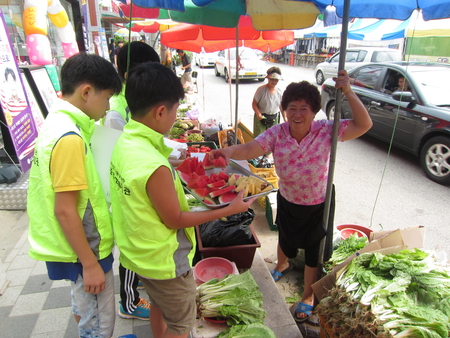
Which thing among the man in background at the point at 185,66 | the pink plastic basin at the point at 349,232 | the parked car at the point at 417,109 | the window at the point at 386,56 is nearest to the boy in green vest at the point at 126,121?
the pink plastic basin at the point at 349,232

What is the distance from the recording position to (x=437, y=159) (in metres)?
5.45

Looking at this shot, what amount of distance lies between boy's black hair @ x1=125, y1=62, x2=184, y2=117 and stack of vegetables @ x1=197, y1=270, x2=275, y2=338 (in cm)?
149

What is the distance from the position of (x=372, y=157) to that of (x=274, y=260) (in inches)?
177

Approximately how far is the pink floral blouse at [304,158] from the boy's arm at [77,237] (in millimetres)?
1549

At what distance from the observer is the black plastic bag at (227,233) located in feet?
9.40

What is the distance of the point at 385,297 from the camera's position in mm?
1919

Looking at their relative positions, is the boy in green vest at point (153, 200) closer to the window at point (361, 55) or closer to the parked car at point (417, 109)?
the parked car at point (417, 109)

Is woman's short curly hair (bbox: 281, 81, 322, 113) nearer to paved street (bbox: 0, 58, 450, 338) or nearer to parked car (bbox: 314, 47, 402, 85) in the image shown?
paved street (bbox: 0, 58, 450, 338)

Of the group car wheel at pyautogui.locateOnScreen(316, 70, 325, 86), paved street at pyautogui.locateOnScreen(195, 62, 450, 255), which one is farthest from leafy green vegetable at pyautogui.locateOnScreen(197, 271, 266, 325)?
car wheel at pyautogui.locateOnScreen(316, 70, 325, 86)

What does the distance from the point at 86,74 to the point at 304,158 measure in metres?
1.62

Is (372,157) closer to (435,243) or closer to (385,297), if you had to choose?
(435,243)

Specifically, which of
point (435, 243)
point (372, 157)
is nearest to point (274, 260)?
point (435, 243)

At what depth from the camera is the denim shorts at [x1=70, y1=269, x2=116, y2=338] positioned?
5.41 feet

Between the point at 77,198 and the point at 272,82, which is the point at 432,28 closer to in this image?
the point at 272,82
